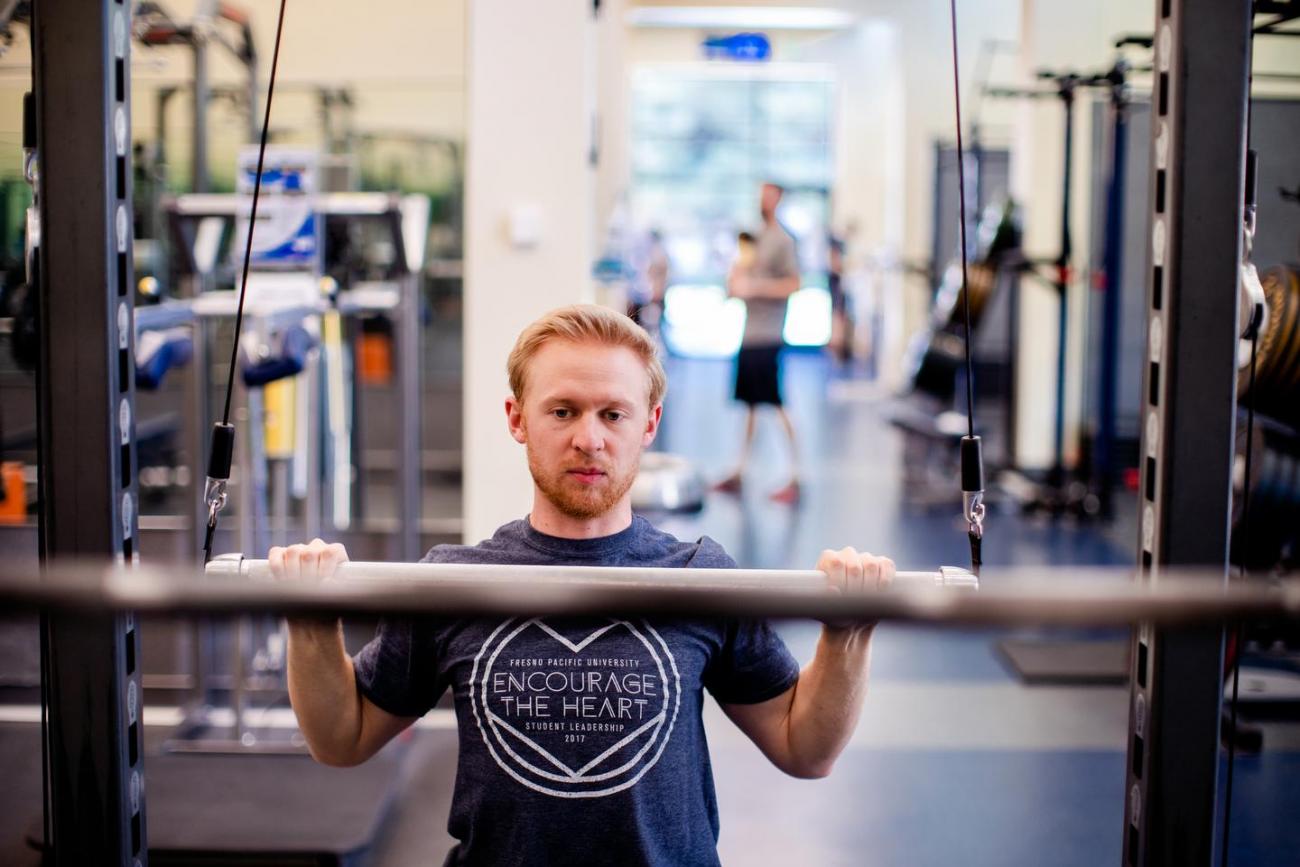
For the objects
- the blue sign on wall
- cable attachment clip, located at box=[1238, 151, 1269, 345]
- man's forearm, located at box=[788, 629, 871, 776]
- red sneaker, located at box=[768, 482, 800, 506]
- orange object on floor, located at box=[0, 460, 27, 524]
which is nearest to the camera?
man's forearm, located at box=[788, 629, 871, 776]

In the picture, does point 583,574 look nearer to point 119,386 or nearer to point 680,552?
point 680,552

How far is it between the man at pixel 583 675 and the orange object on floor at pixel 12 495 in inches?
104

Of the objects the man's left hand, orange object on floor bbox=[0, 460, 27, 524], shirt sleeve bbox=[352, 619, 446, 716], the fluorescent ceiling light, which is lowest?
orange object on floor bbox=[0, 460, 27, 524]

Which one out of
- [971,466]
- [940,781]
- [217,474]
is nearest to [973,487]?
[971,466]

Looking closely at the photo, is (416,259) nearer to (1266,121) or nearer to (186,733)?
(186,733)

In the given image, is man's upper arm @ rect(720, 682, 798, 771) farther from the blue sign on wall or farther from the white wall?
the blue sign on wall

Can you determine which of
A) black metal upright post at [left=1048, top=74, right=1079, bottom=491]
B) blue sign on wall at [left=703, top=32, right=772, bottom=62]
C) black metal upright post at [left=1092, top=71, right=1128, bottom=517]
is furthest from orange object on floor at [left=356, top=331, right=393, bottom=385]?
blue sign on wall at [left=703, top=32, right=772, bottom=62]

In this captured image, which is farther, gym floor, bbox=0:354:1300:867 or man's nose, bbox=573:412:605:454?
gym floor, bbox=0:354:1300:867

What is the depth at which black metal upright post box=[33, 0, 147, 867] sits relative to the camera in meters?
1.52

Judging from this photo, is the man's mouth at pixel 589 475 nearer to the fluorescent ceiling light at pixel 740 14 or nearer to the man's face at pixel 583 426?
the man's face at pixel 583 426

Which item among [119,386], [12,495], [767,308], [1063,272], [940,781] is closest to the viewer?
[119,386]

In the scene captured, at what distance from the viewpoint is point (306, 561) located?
1.31 m

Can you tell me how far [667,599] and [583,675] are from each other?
1.95ft

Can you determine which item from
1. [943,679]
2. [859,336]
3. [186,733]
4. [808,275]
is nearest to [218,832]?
[186,733]
